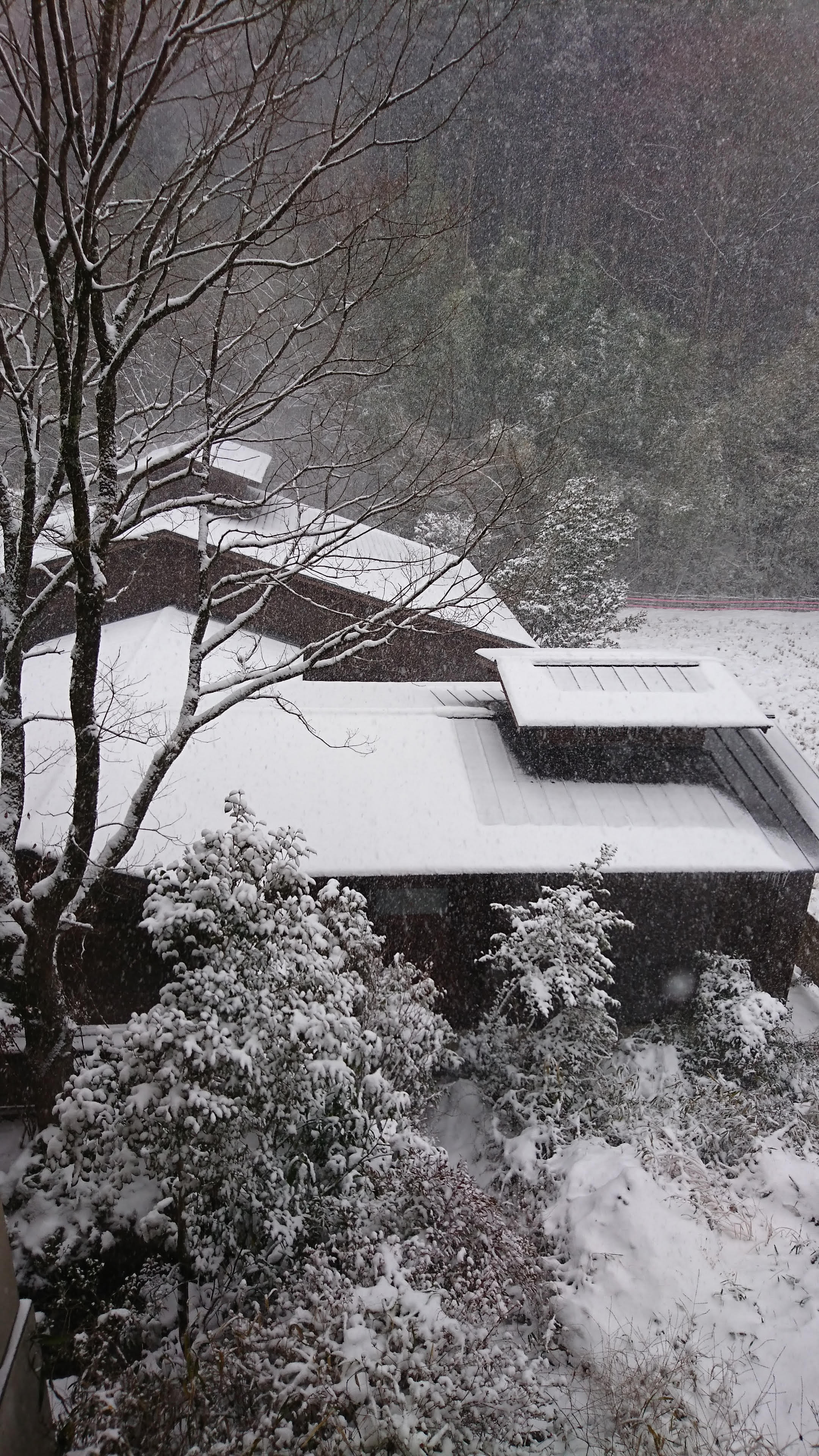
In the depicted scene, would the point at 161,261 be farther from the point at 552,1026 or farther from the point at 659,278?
the point at 659,278

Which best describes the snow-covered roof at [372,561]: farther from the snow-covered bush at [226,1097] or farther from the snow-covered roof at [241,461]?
the snow-covered bush at [226,1097]

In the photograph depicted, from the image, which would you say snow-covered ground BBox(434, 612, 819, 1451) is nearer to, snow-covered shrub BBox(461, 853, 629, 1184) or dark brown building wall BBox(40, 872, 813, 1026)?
snow-covered shrub BBox(461, 853, 629, 1184)

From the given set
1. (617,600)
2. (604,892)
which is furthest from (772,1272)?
(617,600)

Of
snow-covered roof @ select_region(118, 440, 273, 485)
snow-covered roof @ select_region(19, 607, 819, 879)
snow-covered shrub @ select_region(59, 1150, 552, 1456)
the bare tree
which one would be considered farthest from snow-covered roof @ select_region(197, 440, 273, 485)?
snow-covered shrub @ select_region(59, 1150, 552, 1456)

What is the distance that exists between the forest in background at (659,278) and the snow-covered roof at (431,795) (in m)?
16.1

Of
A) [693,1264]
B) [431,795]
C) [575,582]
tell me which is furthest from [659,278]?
[693,1264]

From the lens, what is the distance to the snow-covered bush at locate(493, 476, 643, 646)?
18.0 meters

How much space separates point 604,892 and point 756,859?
1617mm

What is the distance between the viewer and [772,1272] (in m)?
5.04

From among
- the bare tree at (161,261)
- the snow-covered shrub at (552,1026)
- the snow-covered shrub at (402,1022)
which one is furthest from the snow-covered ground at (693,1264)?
the bare tree at (161,261)

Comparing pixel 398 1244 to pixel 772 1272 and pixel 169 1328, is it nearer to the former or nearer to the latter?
pixel 169 1328

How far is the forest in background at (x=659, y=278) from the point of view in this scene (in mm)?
23750

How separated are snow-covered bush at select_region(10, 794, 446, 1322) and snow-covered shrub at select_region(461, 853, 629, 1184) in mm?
1882

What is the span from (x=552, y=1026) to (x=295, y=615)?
26.1ft
